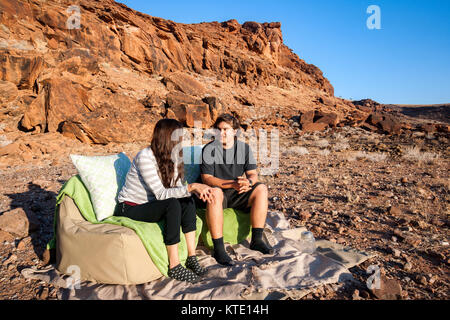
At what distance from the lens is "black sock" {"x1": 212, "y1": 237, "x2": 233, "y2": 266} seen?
2.55 metres

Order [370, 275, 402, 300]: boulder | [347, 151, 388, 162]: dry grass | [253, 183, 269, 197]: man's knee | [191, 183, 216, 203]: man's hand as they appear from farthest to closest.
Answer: [347, 151, 388, 162]: dry grass < [253, 183, 269, 197]: man's knee < [191, 183, 216, 203]: man's hand < [370, 275, 402, 300]: boulder

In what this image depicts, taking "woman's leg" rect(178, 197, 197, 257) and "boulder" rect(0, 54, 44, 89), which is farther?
"boulder" rect(0, 54, 44, 89)

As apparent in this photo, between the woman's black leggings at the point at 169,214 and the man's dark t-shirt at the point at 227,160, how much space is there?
0.73 m

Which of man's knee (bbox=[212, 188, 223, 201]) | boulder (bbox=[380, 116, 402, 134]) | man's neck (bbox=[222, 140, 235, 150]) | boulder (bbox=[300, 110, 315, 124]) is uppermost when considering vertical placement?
boulder (bbox=[300, 110, 315, 124])

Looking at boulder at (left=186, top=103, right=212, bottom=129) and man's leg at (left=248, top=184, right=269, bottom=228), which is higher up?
boulder at (left=186, top=103, right=212, bottom=129)

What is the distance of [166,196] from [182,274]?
748 millimetres

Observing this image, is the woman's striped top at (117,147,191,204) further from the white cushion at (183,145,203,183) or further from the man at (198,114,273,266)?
the white cushion at (183,145,203,183)

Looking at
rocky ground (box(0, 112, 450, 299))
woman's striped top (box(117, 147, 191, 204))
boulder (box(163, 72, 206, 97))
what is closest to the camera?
rocky ground (box(0, 112, 450, 299))

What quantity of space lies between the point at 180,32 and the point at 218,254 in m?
26.5

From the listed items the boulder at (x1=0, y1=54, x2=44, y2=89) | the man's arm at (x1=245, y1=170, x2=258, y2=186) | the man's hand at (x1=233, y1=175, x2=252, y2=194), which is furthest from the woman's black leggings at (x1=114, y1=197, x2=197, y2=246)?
the boulder at (x1=0, y1=54, x2=44, y2=89)

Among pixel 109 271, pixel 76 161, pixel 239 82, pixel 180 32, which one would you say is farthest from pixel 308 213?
pixel 180 32

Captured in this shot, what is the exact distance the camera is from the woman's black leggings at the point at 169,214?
2.33 metres

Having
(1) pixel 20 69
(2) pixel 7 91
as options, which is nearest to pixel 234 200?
(2) pixel 7 91
